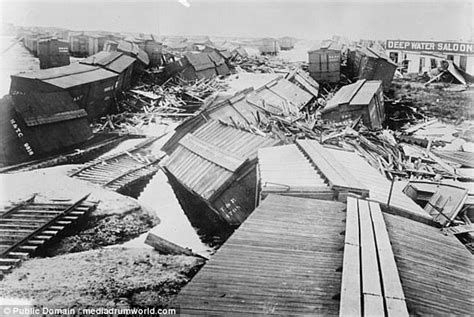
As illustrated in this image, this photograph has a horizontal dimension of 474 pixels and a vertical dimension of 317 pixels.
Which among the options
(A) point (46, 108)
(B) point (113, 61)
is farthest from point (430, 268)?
(B) point (113, 61)

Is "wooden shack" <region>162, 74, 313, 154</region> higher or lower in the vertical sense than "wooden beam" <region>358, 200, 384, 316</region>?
lower

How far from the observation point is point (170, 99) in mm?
17906

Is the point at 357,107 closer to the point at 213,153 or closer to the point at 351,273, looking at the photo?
the point at 213,153

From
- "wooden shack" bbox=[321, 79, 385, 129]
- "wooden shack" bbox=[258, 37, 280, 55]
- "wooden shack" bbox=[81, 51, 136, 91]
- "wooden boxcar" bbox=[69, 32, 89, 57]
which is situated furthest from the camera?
"wooden shack" bbox=[258, 37, 280, 55]

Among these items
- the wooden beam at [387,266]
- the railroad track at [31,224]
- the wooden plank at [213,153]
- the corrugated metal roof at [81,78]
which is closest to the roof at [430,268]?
the wooden beam at [387,266]

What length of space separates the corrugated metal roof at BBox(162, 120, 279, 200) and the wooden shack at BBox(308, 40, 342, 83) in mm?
8065

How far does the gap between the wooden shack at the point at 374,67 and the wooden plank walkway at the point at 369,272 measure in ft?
46.3

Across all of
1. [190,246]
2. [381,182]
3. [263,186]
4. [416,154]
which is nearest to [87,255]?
[190,246]

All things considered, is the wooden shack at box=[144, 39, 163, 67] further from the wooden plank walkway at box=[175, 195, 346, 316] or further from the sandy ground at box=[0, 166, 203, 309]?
the wooden plank walkway at box=[175, 195, 346, 316]

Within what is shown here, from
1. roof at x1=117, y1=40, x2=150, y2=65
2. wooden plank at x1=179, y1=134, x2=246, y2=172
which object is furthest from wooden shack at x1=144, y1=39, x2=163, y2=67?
wooden plank at x1=179, y1=134, x2=246, y2=172

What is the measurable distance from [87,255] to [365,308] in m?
5.23

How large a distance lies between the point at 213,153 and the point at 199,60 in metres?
14.5

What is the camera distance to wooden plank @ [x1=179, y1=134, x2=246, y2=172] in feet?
25.0

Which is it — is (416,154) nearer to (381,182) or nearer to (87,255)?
(381,182)
